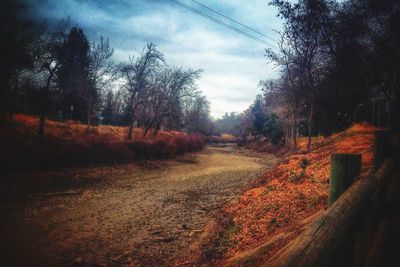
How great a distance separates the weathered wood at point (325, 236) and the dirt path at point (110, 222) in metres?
5.14

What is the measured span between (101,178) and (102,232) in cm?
843

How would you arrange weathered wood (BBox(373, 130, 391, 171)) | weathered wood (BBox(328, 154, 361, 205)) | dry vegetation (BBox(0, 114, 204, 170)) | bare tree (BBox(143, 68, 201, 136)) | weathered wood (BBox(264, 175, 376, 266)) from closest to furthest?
1. weathered wood (BBox(264, 175, 376, 266))
2. weathered wood (BBox(328, 154, 361, 205))
3. weathered wood (BBox(373, 130, 391, 171))
4. dry vegetation (BBox(0, 114, 204, 170))
5. bare tree (BBox(143, 68, 201, 136))

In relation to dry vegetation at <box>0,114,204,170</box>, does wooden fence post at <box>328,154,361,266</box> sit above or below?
above

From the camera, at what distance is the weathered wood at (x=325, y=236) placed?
143 cm

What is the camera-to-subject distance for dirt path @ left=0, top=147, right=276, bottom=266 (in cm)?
661

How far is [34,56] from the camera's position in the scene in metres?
19.3

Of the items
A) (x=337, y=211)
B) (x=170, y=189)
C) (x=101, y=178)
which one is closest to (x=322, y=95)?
(x=170, y=189)

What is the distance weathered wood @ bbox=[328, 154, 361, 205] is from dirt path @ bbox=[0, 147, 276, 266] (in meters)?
4.70

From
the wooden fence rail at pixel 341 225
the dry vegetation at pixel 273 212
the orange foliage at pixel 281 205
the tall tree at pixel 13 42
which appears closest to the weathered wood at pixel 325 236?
the wooden fence rail at pixel 341 225

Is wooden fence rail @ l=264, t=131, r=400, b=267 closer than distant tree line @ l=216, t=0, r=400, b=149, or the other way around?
wooden fence rail @ l=264, t=131, r=400, b=267

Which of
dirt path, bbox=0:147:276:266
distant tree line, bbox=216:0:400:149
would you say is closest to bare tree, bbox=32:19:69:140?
dirt path, bbox=0:147:276:266

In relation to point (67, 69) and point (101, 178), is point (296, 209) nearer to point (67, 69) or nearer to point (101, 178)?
point (101, 178)

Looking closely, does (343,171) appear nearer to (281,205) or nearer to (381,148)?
(381,148)

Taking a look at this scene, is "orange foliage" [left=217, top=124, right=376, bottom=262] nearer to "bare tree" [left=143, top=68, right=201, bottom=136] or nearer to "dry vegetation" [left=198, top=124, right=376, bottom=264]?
"dry vegetation" [left=198, top=124, right=376, bottom=264]
